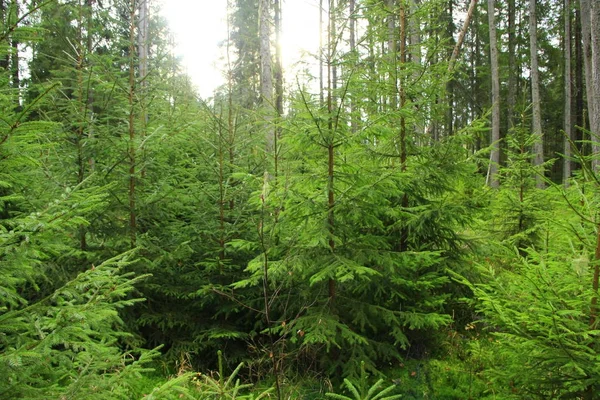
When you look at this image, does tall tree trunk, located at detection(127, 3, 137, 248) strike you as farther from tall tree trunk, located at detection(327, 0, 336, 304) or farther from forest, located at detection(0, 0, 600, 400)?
tall tree trunk, located at detection(327, 0, 336, 304)

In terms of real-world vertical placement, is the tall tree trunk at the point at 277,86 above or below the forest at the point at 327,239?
above

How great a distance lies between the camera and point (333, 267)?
13.3 feet

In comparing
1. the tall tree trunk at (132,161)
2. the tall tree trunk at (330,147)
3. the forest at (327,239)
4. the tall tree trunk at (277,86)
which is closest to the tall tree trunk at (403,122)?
the forest at (327,239)

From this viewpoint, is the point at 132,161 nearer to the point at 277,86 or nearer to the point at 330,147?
the point at 330,147

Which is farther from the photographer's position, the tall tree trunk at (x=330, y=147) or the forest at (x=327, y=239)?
the tall tree trunk at (x=330, y=147)

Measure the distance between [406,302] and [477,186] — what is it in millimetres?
2020

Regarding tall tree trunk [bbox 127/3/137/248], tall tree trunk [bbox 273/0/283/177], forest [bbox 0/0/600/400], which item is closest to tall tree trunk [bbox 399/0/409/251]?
forest [bbox 0/0/600/400]

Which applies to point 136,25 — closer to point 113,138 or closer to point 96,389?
point 113,138

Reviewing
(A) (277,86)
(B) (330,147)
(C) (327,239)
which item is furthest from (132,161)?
(A) (277,86)

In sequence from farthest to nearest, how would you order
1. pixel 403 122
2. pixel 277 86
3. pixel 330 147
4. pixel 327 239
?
pixel 277 86 < pixel 403 122 < pixel 327 239 < pixel 330 147

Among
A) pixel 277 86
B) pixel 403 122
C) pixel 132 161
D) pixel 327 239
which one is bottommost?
pixel 327 239

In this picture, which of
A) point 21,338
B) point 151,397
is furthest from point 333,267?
point 21,338

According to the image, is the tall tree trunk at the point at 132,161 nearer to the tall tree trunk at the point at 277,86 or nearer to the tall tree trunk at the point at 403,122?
the tall tree trunk at the point at 277,86

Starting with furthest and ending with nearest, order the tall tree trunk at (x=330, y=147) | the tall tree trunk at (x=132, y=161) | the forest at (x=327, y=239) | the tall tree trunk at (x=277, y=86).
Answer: the tall tree trunk at (x=132, y=161) < the tall tree trunk at (x=277, y=86) < the tall tree trunk at (x=330, y=147) < the forest at (x=327, y=239)
